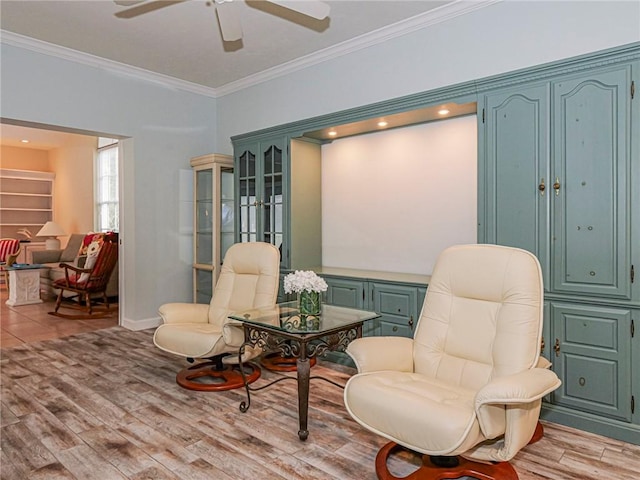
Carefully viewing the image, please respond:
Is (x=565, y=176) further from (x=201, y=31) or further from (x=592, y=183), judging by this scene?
(x=201, y=31)

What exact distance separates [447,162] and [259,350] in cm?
211

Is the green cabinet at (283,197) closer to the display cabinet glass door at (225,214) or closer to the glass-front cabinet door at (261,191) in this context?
the glass-front cabinet door at (261,191)

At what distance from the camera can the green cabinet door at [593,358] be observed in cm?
244

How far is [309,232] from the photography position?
4387mm

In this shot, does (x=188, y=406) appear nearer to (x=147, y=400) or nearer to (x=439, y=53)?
(x=147, y=400)

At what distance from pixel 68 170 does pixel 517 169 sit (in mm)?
8856

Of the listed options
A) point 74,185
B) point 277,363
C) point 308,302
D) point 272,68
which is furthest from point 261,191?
point 74,185

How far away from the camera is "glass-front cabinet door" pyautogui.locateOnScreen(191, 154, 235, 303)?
4.98m

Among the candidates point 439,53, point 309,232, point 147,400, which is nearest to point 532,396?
point 147,400

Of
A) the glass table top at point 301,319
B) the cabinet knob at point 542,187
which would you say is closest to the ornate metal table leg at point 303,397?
the glass table top at point 301,319

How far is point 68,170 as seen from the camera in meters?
8.89

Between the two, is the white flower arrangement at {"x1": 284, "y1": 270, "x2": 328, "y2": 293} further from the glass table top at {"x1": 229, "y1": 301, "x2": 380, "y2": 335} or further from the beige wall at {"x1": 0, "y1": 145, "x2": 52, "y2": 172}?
the beige wall at {"x1": 0, "y1": 145, "x2": 52, "y2": 172}

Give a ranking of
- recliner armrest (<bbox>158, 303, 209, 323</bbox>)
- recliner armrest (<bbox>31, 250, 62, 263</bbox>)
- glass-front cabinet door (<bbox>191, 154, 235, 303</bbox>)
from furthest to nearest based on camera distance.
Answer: recliner armrest (<bbox>31, 250, 62, 263</bbox>)
glass-front cabinet door (<bbox>191, 154, 235, 303</bbox>)
recliner armrest (<bbox>158, 303, 209, 323</bbox>)

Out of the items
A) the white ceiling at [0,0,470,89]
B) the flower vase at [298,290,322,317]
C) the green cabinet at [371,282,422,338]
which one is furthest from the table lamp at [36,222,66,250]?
the flower vase at [298,290,322,317]
